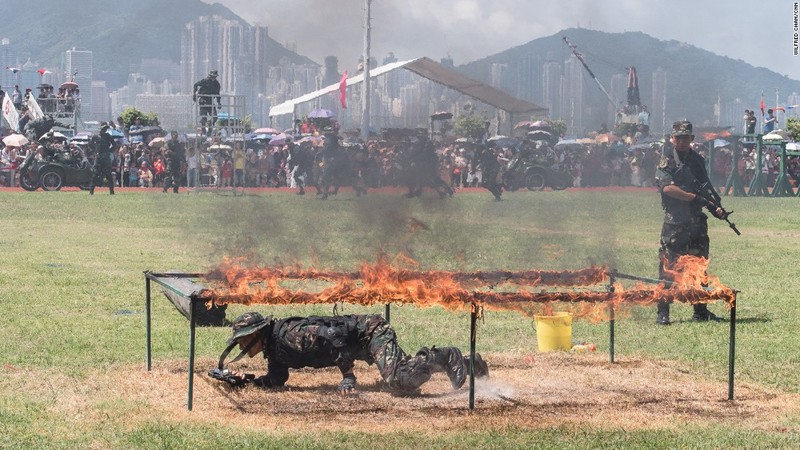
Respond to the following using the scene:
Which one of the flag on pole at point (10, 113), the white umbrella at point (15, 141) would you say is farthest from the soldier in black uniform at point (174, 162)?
the flag on pole at point (10, 113)

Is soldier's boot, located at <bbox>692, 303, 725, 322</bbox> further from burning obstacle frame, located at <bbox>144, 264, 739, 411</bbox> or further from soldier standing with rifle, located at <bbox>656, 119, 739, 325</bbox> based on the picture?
burning obstacle frame, located at <bbox>144, 264, 739, 411</bbox>

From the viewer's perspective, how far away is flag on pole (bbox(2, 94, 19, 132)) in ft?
147

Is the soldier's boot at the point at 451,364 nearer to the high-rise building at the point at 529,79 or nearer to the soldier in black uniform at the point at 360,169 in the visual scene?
the high-rise building at the point at 529,79

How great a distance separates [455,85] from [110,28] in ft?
12.7

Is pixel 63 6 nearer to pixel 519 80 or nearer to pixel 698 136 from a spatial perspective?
pixel 519 80

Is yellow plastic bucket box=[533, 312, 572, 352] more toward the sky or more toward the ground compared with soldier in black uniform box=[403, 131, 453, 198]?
more toward the ground

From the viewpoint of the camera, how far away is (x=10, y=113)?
45.1 metres

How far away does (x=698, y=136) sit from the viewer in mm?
12945

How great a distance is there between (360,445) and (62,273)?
10.3 m

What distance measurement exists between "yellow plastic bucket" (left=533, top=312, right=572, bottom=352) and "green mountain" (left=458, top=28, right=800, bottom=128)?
1.85 metres

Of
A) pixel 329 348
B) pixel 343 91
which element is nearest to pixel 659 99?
pixel 343 91

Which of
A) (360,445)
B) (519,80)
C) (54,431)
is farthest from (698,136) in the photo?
(54,431)

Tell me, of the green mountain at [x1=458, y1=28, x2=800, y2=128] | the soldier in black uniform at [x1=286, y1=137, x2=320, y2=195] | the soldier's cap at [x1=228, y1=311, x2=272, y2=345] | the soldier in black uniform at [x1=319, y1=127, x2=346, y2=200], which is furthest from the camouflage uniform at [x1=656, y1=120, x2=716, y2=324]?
the soldier in black uniform at [x1=286, y1=137, x2=320, y2=195]

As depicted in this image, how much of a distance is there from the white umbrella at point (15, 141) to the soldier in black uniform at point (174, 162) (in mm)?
7436
